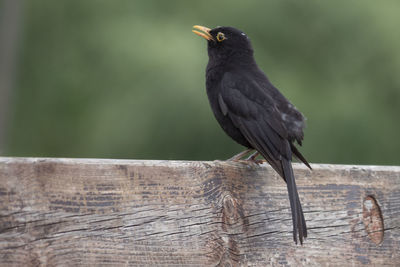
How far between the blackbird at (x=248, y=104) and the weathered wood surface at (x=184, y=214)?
1.01ft

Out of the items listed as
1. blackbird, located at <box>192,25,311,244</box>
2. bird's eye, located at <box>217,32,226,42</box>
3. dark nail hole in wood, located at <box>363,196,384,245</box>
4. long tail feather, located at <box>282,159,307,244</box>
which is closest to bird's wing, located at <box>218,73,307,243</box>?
blackbird, located at <box>192,25,311,244</box>

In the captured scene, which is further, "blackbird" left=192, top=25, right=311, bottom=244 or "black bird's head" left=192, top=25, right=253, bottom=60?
"black bird's head" left=192, top=25, right=253, bottom=60

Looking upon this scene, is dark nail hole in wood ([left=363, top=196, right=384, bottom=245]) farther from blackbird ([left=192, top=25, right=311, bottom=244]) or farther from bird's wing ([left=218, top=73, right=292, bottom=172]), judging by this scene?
bird's wing ([left=218, top=73, right=292, bottom=172])

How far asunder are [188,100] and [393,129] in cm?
312

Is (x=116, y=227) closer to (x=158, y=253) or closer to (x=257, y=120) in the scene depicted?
(x=158, y=253)

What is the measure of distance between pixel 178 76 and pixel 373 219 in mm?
5056

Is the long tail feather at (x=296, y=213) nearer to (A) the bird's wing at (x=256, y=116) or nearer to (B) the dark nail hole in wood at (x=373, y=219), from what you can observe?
(A) the bird's wing at (x=256, y=116)

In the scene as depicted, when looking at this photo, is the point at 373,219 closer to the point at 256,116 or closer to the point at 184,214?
the point at 184,214

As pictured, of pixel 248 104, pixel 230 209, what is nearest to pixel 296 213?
A: pixel 230 209

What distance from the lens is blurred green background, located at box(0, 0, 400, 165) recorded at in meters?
8.15

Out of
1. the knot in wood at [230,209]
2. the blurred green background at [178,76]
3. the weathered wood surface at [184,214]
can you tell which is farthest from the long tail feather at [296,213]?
the blurred green background at [178,76]

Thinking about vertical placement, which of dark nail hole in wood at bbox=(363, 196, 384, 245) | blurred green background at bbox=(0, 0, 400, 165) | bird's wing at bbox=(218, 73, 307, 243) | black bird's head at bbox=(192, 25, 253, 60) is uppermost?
blurred green background at bbox=(0, 0, 400, 165)

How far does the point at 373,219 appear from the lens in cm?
292

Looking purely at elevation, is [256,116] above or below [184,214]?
above
